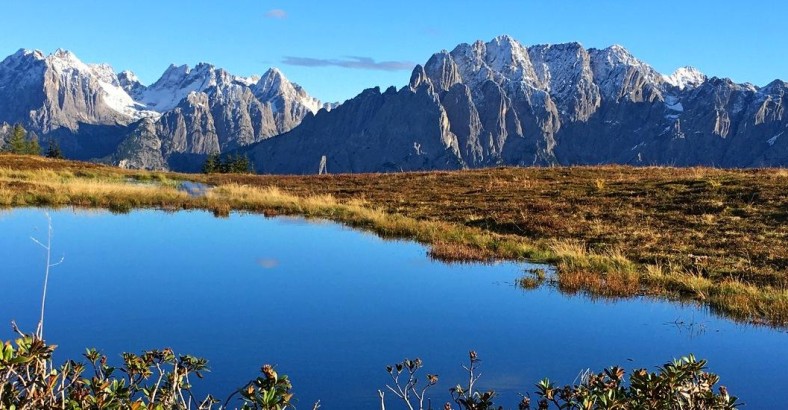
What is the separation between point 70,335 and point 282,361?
380 cm

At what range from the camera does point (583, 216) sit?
2766 centimetres

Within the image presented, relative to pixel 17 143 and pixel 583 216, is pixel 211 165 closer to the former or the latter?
pixel 17 143

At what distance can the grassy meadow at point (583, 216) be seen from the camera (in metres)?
16.0

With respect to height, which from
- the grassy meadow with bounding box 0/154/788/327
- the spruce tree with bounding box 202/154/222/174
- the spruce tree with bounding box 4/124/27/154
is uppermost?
the spruce tree with bounding box 4/124/27/154

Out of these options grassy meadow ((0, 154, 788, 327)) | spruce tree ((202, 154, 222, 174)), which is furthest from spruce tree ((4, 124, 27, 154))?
grassy meadow ((0, 154, 788, 327))

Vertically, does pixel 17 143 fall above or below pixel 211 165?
above

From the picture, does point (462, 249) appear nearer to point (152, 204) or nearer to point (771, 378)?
point (771, 378)

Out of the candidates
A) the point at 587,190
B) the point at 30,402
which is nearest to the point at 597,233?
the point at 587,190

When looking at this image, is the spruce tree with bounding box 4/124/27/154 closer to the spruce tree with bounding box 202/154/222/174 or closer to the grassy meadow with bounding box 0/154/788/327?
the spruce tree with bounding box 202/154/222/174

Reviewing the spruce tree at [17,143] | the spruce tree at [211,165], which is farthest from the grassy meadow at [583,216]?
the spruce tree at [17,143]

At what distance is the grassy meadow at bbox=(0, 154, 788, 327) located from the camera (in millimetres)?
15969

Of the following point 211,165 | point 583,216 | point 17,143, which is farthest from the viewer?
point 17,143

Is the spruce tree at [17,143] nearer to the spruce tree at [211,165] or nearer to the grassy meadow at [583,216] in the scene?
the spruce tree at [211,165]

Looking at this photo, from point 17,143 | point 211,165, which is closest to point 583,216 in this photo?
point 211,165
